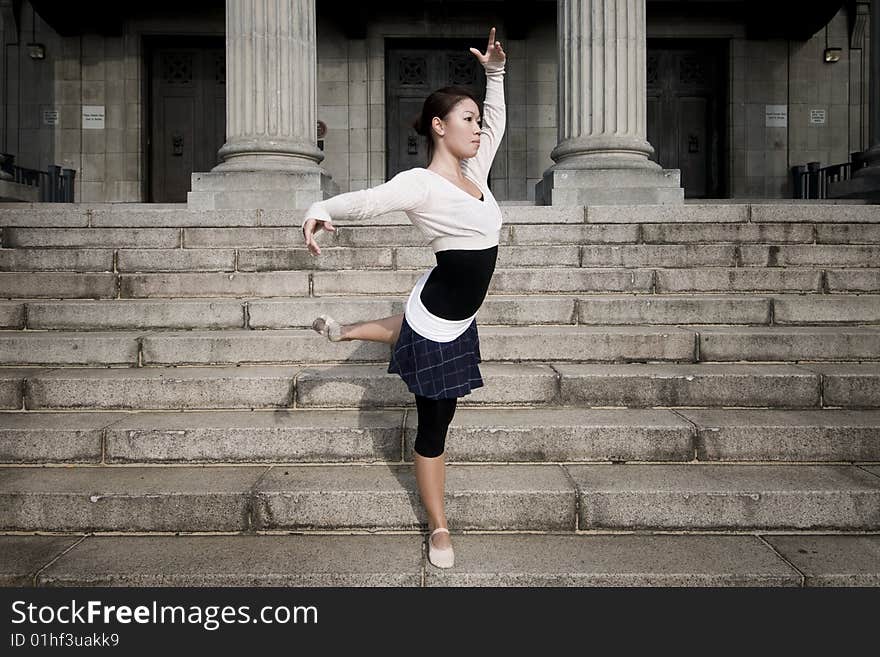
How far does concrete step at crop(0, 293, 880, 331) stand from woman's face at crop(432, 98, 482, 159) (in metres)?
2.35

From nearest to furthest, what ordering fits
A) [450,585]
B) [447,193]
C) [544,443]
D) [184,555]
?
→ [447,193], [450,585], [184,555], [544,443]

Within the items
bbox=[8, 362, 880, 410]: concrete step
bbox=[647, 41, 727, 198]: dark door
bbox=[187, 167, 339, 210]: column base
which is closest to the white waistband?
bbox=[8, 362, 880, 410]: concrete step

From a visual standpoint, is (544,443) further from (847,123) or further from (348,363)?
(847,123)

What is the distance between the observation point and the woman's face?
7.68ft

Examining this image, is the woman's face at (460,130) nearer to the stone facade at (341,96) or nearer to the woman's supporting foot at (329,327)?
the woman's supporting foot at (329,327)

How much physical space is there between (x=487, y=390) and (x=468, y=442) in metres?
0.52

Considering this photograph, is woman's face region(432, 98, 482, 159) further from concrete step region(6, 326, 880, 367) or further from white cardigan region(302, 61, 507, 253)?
concrete step region(6, 326, 880, 367)

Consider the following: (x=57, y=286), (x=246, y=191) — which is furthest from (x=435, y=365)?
(x=246, y=191)

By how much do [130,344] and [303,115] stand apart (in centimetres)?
447

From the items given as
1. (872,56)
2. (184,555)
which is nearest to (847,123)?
(872,56)

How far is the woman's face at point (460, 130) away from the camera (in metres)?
2.34

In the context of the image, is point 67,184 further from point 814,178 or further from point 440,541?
point 814,178

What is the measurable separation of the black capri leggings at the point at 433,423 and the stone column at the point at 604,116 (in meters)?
5.42

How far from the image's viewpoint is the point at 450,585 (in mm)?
2480
